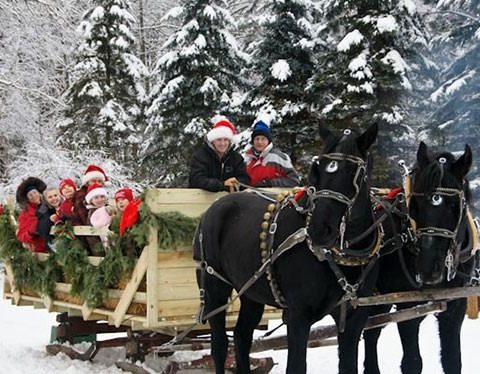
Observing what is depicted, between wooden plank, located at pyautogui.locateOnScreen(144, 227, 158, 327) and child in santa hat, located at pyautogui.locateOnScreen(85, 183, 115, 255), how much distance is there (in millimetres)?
1033

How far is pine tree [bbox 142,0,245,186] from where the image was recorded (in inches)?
691

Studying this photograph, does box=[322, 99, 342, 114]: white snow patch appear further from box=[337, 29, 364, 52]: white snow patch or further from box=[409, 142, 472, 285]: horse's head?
box=[409, 142, 472, 285]: horse's head

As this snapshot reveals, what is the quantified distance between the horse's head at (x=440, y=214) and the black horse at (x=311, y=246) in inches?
12.9

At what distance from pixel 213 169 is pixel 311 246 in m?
2.22

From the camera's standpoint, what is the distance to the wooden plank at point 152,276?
5.68 meters

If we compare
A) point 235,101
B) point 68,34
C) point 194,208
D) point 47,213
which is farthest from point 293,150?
point 194,208

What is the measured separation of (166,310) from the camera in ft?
19.1

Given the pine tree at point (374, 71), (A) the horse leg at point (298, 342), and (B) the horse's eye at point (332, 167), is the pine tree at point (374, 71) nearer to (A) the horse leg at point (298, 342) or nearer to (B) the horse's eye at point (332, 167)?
(A) the horse leg at point (298, 342)

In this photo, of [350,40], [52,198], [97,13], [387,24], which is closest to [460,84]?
[387,24]

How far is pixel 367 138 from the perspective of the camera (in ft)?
13.6

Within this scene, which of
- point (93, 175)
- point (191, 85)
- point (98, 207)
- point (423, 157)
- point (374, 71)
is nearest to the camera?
point (423, 157)

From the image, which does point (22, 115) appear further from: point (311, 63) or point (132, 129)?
point (311, 63)

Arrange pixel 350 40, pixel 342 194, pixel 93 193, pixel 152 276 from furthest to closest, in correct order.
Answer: pixel 350 40 → pixel 93 193 → pixel 152 276 → pixel 342 194

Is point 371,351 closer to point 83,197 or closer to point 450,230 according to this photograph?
point 450,230
